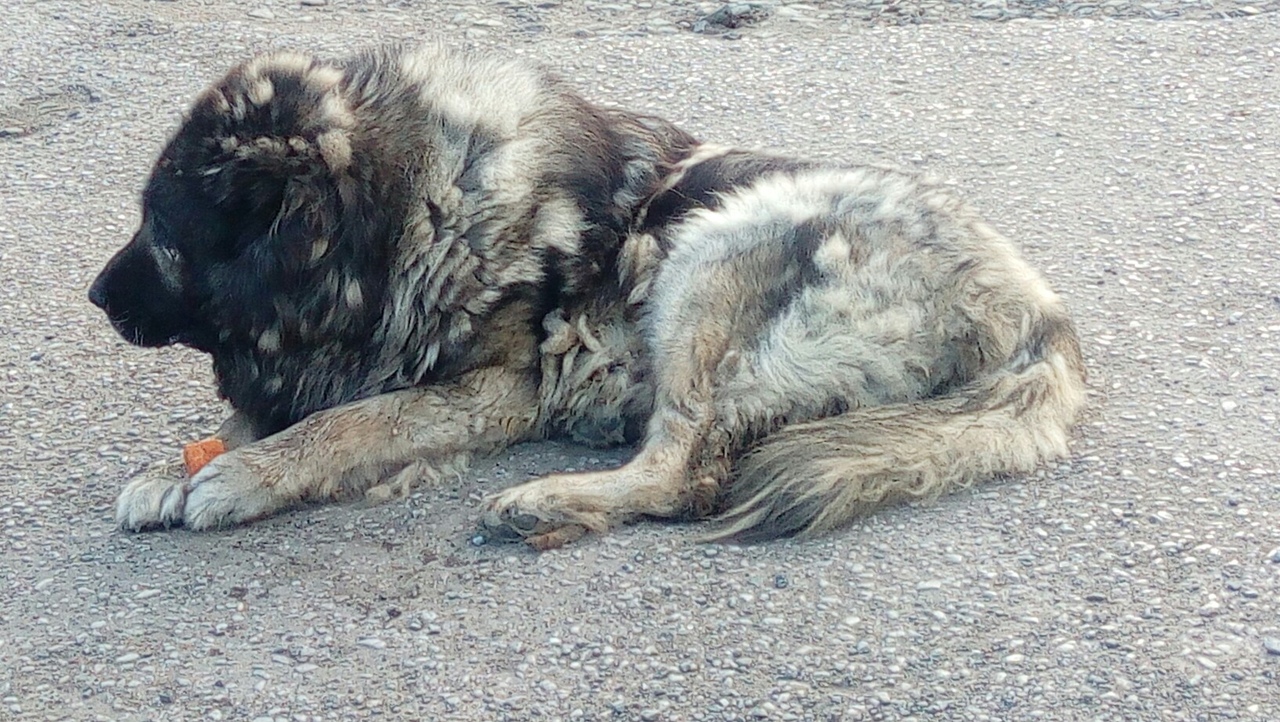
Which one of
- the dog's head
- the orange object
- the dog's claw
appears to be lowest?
the orange object

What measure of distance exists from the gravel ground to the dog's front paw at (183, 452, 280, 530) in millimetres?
52

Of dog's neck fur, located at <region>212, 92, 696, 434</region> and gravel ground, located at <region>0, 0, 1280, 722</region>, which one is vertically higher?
dog's neck fur, located at <region>212, 92, 696, 434</region>

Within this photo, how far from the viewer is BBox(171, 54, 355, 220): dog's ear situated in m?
3.93

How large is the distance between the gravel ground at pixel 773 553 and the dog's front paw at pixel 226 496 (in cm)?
5

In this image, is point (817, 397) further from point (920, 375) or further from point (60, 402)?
point (60, 402)

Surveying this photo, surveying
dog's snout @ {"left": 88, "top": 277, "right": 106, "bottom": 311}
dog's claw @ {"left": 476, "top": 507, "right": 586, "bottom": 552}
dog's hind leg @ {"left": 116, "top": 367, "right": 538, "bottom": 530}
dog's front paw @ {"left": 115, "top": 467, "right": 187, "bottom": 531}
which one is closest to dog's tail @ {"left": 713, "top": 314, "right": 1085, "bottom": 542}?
dog's claw @ {"left": 476, "top": 507, "right": 586, "bottom": 552}

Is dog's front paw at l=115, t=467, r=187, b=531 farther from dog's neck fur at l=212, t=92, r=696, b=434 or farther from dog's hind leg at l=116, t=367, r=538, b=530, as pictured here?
dog's neck fur at l=212, t=92, r=696, b=434

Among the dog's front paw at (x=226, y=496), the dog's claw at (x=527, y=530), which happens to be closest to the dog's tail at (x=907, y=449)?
the dog's claw at (x=527, y=530)

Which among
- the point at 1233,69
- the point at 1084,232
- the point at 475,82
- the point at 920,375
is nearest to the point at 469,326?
the point at 475,82

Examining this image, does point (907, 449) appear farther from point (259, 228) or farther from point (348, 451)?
point (259, 228)

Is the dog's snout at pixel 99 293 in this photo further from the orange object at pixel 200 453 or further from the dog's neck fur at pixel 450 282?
the orange object at pixel 200 453

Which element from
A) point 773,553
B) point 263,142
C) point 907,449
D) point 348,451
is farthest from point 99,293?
point 907,449

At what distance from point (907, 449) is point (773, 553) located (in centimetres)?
46

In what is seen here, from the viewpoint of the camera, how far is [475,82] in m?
4.37
